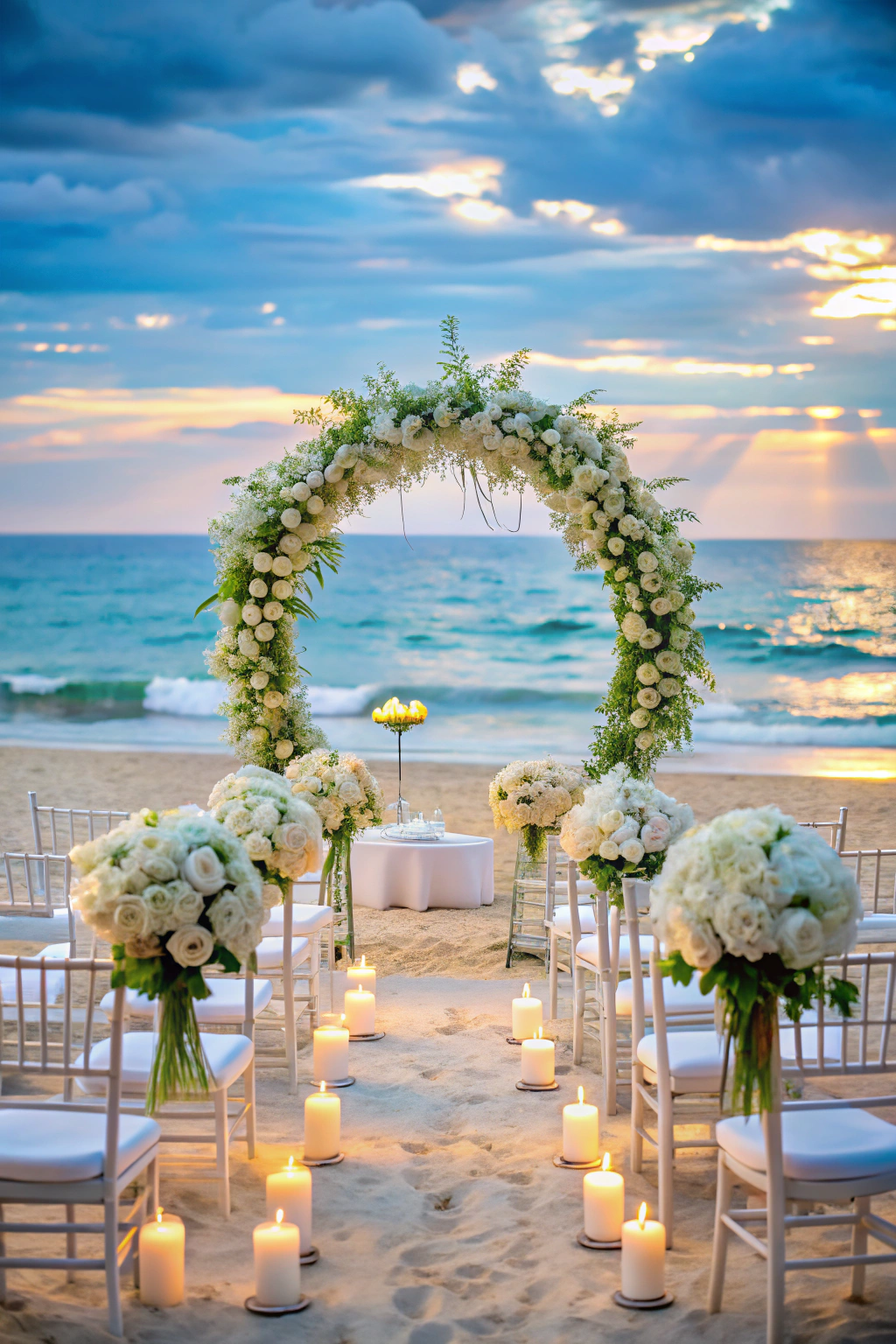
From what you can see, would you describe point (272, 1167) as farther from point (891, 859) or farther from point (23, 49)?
point (23, 49)

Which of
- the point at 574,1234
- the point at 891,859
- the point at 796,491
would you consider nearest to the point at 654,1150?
the point at 574,1234

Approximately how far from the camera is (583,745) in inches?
743

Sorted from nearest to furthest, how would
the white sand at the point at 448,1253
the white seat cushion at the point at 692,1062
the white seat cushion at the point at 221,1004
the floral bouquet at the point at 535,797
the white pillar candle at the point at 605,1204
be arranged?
1. the white sand at the point at 448,1253
2. the white pillar candle at the point at 605,1204
3. the white seat cushion at the point at 692,1062
4. the white seat cushion at the point at 221,1004
5. the floral bouquet at the point at 535,797

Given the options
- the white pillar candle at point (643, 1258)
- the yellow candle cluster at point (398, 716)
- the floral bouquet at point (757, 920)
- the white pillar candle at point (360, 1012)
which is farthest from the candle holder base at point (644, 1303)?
A: the yellow candle cluster at point (398, 716)

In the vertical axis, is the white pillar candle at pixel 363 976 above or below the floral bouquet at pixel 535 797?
below

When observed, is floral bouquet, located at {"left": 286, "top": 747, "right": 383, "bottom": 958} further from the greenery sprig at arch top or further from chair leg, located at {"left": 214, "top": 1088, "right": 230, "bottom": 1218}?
chair leg, located at {"left": 214, "top": 1088, "right": 230, "bottom": 1218}

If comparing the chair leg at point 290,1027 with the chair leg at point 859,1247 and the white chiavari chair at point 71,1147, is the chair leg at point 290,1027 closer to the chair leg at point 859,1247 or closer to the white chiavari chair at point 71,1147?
the white chiavari chair at point 71,1147

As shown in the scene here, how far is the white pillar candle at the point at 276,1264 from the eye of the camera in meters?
3.07

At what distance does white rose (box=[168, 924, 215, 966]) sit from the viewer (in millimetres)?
2836

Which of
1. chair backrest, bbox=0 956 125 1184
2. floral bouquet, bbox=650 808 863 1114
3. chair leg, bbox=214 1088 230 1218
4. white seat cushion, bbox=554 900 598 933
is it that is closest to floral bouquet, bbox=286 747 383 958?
white seat cushion, bbox=554 900 598 933

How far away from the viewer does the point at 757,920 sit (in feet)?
8.47

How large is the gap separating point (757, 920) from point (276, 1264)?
1.62m

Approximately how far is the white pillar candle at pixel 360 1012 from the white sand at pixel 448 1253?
1.43 feet

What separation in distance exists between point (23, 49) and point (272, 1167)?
18839 mm
